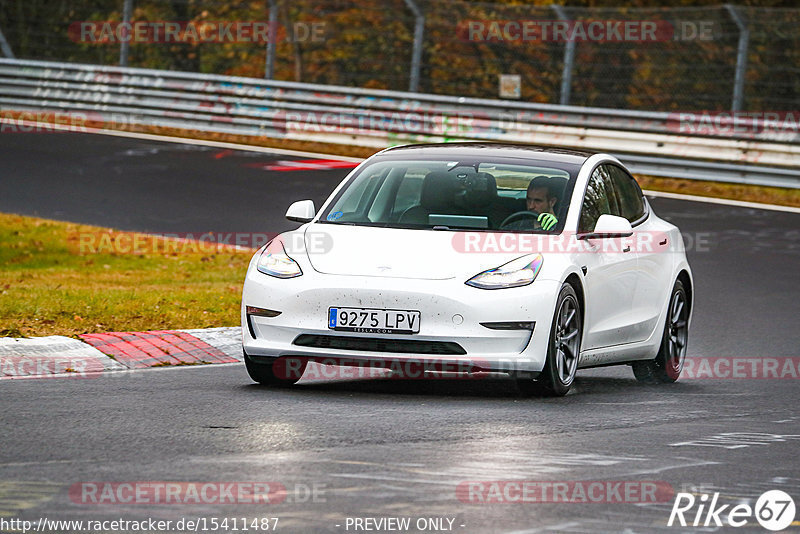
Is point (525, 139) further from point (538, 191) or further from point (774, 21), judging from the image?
point (538, 191)

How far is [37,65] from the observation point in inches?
1136

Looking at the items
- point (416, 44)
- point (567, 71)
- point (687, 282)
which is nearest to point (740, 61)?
point (567, 71)

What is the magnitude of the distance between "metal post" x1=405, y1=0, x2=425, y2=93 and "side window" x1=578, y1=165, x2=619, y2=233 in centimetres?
1538

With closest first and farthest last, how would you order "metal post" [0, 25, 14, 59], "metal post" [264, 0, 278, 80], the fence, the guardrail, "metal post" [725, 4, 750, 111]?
the guardrail, "metal post" [725, 4, 750, 111], the fence, "metal post" [264, 0, 278, 80], "metal post" [0, 25, 14, 59]

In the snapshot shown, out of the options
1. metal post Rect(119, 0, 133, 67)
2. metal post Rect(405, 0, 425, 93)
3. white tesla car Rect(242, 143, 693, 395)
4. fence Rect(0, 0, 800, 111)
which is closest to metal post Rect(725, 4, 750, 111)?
fence Rect(0, 0, 800, 111)

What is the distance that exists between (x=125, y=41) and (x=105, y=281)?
1463 cm

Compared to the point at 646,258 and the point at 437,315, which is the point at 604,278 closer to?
the point at 646,258

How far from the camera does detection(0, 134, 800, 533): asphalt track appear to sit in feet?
20.0

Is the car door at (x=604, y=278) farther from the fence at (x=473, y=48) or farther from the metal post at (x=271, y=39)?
the metal post at (x=271, y=39)

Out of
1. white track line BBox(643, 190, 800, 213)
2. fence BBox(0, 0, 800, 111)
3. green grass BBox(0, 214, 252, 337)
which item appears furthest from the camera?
fence BBox(0, 0, 800, 111)

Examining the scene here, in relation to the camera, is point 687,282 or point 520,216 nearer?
point 520,216

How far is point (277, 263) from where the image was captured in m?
9.27

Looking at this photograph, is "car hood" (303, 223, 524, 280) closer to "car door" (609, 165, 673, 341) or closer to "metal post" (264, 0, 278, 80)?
"car door" (609, 165, 673, 341)

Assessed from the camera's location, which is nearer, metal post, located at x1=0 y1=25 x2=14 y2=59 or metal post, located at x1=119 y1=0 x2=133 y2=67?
metal post, located at x1=119 y1=0 x2=133 y2=67
